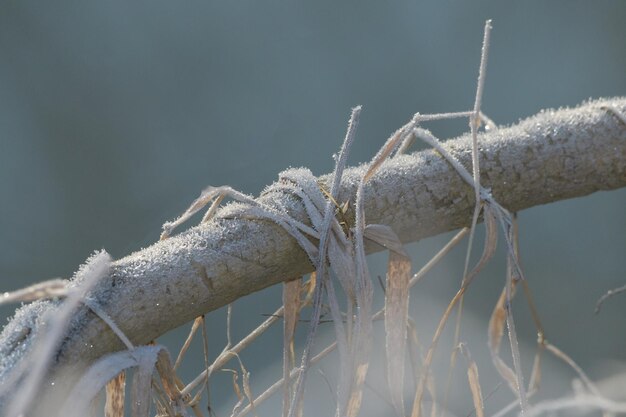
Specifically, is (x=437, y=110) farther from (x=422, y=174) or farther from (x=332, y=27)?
(x=422, y=174)

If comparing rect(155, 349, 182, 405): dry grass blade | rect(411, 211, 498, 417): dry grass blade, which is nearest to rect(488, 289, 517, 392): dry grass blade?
rect(411, 211, 498, 417): dry grass blade

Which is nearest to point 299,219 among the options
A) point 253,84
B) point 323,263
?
point 323,263

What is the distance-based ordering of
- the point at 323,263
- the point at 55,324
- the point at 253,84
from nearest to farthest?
1. the point at 55,324
2. the point at 323,263
3. the point at 253,84

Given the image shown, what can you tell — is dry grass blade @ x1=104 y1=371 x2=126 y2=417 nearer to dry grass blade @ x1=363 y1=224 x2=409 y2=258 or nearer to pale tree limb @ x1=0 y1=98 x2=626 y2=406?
pale tree limb @ x1=0 y1=98 x2=626 y2=406

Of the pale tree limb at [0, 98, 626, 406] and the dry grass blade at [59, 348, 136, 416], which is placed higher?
the pale tree limb at [0, 98, 626, 406]

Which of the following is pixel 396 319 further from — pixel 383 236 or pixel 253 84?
pixel 253 84

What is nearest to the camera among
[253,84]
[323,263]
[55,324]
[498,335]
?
[55,324]

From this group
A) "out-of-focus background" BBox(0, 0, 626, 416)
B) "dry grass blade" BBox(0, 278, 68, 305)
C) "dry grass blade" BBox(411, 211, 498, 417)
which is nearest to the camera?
"dry grass blade" BBox(0, 278, 68, 305)
